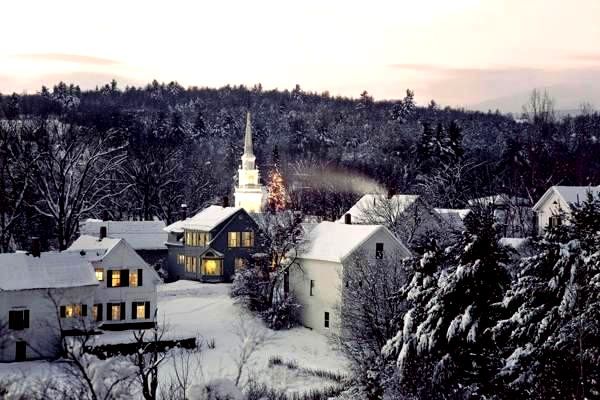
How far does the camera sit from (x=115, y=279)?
46562 mm

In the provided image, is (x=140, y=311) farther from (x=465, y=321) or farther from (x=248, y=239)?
(x=465, y=321)

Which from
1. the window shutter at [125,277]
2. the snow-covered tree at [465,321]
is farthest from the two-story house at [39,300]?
the snow-covered tree at [465,321]

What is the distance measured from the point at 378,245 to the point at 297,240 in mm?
5809

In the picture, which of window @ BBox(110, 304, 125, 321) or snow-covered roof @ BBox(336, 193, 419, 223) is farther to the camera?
snow-covered roof @ BBox(336, 193, 419, 223)

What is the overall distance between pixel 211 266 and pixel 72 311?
1952 cm

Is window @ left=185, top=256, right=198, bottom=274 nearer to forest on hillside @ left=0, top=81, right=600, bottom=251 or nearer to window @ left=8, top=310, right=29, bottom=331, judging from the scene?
forest on hillside @ left=0, top=81, right=600, bottom=251

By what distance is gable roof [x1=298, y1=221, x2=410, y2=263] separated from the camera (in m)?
46.6

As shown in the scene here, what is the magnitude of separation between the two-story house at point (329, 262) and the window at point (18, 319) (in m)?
16.1

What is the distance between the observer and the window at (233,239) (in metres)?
62.0

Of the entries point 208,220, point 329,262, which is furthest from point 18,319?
point 208,220

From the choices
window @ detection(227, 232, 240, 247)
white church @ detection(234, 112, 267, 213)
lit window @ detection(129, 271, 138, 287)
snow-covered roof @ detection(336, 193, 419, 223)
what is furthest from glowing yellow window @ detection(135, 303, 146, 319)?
white church @ detection(234, 112, 267, 213)

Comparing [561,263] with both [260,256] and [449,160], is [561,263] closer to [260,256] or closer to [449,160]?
[260,256]

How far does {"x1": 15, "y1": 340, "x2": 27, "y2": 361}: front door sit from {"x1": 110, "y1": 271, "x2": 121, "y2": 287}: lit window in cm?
704

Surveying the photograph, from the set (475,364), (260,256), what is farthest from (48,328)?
(475,364)
